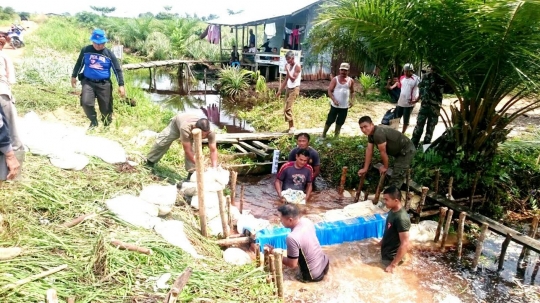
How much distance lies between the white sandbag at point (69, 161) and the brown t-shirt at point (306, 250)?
9.19 feet

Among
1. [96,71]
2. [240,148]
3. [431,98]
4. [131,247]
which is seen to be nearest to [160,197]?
[131,247]

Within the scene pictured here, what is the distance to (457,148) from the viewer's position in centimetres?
598

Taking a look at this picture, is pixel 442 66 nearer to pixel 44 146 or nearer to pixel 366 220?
pixel 366 220

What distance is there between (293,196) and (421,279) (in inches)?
89.5

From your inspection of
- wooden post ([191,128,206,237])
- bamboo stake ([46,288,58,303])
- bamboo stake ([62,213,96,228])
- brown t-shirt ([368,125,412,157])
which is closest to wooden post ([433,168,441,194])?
brown t-shirt ([368,125,412,157])

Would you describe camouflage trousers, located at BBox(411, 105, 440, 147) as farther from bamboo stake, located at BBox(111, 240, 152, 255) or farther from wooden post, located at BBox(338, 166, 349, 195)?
bamboo stake, located at BBox(111, 240, 152, 255)

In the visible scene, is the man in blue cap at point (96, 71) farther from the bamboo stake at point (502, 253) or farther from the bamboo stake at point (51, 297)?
the bamboo stake at point (502, 253)

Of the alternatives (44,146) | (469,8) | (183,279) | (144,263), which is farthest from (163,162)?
(469,8)

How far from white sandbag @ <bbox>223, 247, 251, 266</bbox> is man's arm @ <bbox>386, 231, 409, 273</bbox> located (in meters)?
1.72

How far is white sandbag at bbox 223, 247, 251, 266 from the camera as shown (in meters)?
4.18

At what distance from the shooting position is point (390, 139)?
5.56m

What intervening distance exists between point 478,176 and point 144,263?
198 inches

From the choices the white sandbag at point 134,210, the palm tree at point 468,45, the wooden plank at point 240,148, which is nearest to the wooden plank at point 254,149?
the wooden plank at point 240,148

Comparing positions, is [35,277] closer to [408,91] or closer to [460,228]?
[460,228]
